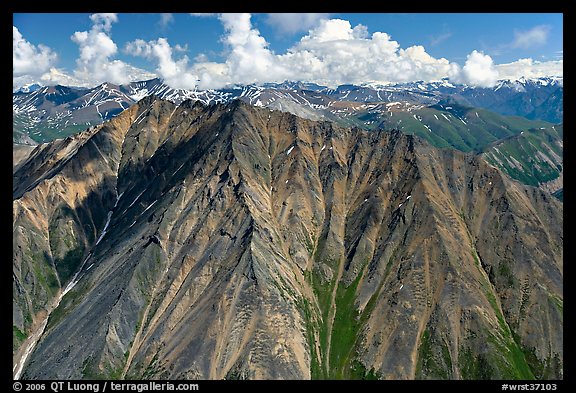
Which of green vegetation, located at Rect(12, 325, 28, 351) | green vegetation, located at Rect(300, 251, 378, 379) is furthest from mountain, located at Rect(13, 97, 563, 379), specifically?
green vegetation, located at Rect(12, 325, 28, 351)

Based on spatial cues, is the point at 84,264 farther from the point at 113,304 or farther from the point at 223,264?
the point at 223,264

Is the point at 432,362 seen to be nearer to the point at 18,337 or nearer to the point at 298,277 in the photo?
the point at 298,277

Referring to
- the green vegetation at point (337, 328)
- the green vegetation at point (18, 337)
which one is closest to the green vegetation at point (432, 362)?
the green vegetation at point (337, 328)

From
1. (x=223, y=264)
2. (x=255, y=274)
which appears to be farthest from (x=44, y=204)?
(x=255, y=274)

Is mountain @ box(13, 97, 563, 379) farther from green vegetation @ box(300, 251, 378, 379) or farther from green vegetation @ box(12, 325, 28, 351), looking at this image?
green vegetation @ box(12, 325, 28, 351)

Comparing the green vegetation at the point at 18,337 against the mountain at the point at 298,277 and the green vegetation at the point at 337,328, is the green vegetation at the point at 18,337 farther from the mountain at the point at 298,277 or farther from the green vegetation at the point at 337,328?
the green vegetation at the point at 337,328

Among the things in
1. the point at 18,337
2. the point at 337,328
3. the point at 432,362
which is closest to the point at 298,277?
the point at 337,328

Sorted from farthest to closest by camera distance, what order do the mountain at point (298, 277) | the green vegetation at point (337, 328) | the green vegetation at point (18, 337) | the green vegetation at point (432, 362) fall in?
the green vegetation at point (18, 337), the green vegetation at point (337, 328), the mountain at point (298, 277), the green vegetation at point (432, 362)
